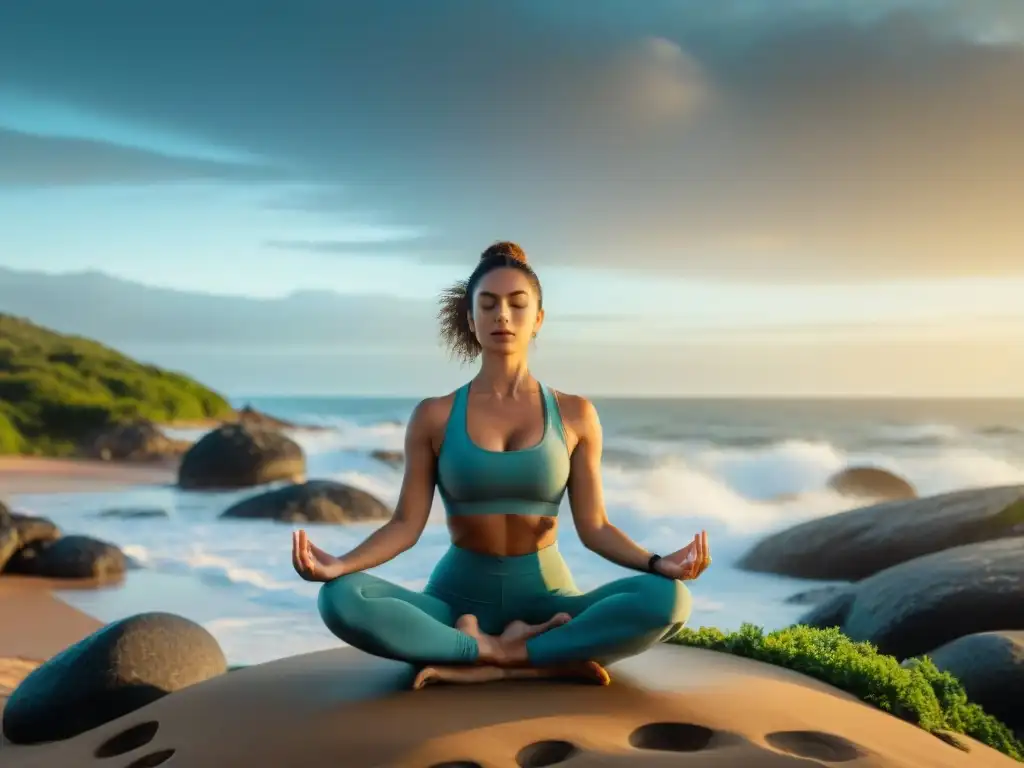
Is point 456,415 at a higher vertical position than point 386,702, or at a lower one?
higher

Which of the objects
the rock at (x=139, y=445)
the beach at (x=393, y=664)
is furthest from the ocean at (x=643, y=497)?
the rock at (x=139, y=445)

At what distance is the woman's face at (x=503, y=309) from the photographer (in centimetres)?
490

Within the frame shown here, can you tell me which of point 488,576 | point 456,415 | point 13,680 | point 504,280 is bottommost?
point 13,680

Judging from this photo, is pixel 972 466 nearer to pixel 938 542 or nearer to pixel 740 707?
pixel 938 542

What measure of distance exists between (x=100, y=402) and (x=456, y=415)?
32.6 metres

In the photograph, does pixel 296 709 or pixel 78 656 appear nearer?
pixel 296 709

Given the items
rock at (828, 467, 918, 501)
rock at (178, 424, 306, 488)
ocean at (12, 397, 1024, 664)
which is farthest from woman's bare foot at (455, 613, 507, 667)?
rock at (828, 467, 918, 501)

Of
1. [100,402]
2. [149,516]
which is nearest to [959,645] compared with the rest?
[149,516]

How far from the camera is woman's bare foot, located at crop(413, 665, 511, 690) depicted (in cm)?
461

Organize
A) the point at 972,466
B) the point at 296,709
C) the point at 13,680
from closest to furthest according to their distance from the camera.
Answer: the point at 296,709 → the point at 13,680 → the point at 972,466

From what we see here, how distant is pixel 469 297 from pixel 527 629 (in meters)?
1.45

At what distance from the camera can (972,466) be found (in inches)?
1545

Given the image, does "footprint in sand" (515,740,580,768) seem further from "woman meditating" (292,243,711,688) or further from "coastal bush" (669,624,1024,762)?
"coastal bush" (669,624,1024,762)

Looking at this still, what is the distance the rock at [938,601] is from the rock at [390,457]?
25.4 metres
